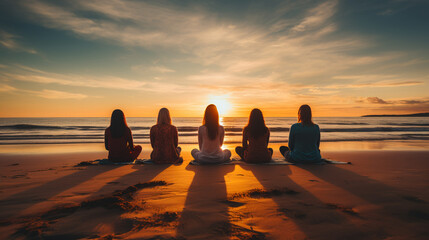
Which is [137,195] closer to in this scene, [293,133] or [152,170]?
[152,170]

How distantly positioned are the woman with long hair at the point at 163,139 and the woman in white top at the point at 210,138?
79cm

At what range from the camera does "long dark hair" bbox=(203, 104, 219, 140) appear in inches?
237

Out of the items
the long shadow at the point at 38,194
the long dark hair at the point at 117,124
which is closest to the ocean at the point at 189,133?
the long dark hair at the point at 117,124

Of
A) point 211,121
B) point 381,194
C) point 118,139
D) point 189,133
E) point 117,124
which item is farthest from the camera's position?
point 189,133

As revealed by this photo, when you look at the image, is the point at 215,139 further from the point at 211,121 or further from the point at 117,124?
the point at 117,124

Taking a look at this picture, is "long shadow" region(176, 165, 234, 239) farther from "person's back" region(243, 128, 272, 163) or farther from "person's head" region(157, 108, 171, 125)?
"person's head" region(157, 108, 171, 125)

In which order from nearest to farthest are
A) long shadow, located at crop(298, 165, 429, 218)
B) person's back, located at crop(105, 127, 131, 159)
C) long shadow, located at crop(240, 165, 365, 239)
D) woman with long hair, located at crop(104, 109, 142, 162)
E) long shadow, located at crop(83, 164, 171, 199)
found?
long shadow, located at crop(240, 165, 365, 239)
long shadow, located at crop(298, 165, 429, 218)
long shadow, located at crop(83, 164, 171, 199)
woman with long hair, located at crop(104, 109, 142, 162)
person's back, located at crop(105, 127, 131, 159)

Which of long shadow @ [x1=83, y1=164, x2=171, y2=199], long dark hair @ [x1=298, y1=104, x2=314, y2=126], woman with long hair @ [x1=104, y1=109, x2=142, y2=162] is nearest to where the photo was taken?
long shadow @ [x1=83, y1=164, x2=171, y2=199]

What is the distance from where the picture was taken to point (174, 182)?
13.8ft

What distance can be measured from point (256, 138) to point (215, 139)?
1150 millimetres

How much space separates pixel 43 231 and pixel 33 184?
2486 millimetres

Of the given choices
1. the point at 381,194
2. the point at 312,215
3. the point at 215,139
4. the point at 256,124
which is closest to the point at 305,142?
the point at 256,124

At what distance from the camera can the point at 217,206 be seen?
290 cm

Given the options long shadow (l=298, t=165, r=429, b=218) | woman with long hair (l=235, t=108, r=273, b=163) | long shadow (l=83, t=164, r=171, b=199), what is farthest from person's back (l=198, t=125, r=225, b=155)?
long shadow (l=298, t=165, r=429, b=218)
